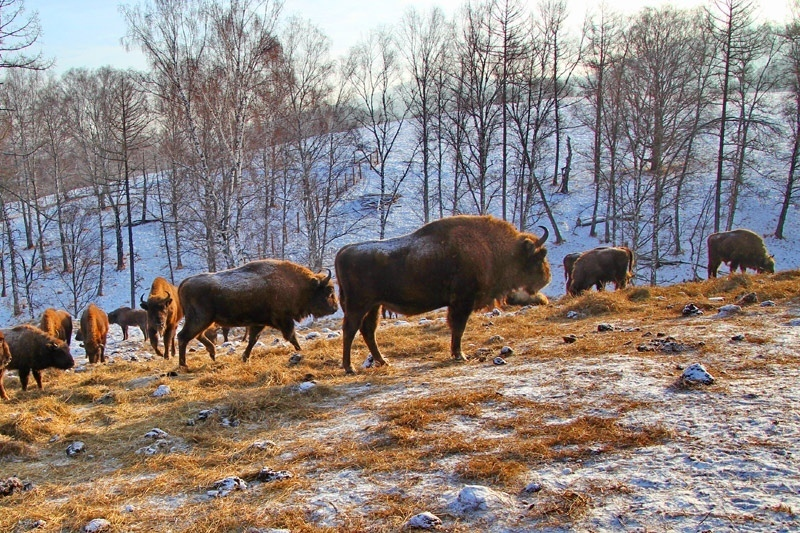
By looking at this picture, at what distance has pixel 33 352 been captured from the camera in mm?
10969

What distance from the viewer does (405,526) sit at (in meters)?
3.45

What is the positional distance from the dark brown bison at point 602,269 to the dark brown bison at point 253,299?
31.6 ft

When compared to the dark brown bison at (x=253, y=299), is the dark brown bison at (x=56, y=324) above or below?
below

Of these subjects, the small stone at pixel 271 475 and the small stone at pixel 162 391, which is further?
the small stone at pixel 162 391

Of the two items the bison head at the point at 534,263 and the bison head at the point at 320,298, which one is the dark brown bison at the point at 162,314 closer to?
the bison head at the point at 320,298

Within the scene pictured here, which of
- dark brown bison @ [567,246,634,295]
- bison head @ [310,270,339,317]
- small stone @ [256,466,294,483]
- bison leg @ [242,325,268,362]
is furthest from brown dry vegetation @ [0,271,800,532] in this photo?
dark brown bison @ [567,246,634,295]

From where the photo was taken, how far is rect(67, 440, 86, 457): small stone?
5582 millimetres

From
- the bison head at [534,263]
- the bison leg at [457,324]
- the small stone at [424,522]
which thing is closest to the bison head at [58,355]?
the bison leg at [457,324]

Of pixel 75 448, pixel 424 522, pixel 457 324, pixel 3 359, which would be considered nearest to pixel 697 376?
pixel 424 522

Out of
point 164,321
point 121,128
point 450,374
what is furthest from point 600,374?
point 121,128

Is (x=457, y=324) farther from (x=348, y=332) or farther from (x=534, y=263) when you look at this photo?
(x=534, y=263)

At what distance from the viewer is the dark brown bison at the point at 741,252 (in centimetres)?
2016

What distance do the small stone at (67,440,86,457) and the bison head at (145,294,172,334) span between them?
9.06 meters

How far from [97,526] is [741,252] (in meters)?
21.9
